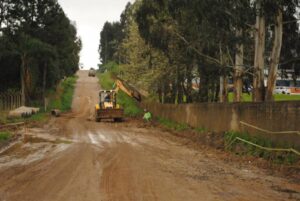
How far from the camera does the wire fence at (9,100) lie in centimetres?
4365

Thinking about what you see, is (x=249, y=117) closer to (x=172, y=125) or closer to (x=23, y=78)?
(x=172, y=125)

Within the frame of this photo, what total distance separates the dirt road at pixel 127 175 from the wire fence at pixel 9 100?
23.5m

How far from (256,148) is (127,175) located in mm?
6894

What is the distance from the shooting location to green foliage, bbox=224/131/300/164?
15618 millimetres

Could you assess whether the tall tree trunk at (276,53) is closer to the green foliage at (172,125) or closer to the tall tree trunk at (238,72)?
the tall tree trunk at (238,72)

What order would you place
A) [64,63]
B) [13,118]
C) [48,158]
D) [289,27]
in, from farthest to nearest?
[64,63] → [13,118] → [289,27] → [48,158]

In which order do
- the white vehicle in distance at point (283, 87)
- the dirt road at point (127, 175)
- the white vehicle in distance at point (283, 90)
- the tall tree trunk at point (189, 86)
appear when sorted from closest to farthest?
the dirt road at point (127, 175)
the tall tree trunk at point (189, 86)
the white vehicle in distance at point (283, 90)
the white vehicle in distance at point (283, 87)

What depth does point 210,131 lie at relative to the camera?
983 inches

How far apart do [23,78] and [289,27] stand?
30741 millimetres

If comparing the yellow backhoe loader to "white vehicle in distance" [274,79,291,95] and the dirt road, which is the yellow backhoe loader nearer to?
the dirt road

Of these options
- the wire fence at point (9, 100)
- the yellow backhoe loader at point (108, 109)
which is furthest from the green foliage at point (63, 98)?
the yellow backhoe loader at point (108, 109)

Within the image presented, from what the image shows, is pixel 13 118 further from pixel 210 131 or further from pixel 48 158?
pixel 48 158

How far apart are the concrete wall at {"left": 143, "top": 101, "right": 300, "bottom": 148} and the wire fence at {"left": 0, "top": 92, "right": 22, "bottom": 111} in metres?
19.7

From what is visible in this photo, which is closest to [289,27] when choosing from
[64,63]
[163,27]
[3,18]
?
[163,27]
